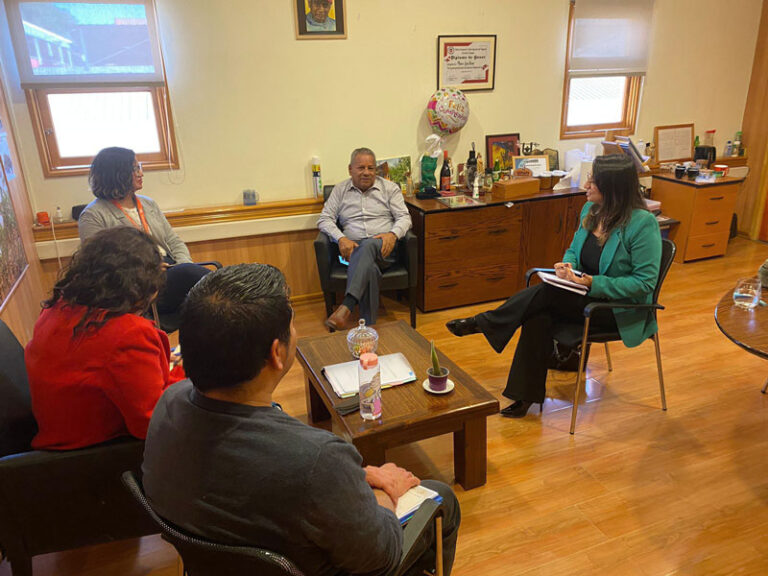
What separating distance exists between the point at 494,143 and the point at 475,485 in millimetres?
2853

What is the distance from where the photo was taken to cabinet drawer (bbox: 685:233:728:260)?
15.0ft

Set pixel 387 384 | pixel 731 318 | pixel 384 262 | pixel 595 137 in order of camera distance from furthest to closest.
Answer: pixel 595 137 < pixel 384 262 < pixel 387 384 < pixel 731 318

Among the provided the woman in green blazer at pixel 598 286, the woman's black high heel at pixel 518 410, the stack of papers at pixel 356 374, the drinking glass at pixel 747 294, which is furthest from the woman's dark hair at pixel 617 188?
the stack of papers at pixel 356 374

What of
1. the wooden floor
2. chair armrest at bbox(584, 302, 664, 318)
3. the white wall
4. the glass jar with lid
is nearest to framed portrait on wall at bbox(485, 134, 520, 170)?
the white wall

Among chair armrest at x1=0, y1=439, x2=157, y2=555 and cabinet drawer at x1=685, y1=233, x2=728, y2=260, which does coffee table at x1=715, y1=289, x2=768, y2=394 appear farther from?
cabinet drawer at x1=685, y1=233, x2=728, y2=260

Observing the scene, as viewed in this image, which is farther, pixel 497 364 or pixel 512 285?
pixel 512 285

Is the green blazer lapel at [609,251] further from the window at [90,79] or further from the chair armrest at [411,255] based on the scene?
the window at [90,79]

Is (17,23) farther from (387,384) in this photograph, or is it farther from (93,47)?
(387,384)

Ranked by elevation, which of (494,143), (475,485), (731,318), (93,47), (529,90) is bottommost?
(475,485)

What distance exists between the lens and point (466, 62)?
3.95 metres

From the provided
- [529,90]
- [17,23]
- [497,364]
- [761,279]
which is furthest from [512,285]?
[17,23]

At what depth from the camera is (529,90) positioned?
420 centimetres

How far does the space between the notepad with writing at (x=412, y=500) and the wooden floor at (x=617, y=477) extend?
49cm

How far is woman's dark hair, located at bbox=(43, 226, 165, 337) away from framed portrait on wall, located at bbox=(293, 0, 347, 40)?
2.40 m
